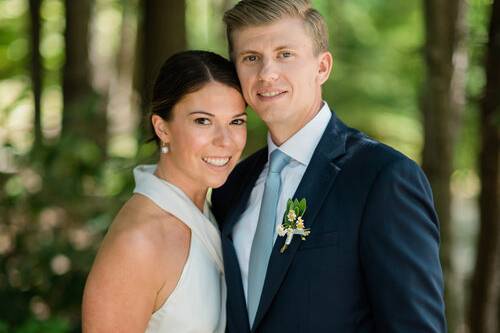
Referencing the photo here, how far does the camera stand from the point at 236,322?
318 centimetres

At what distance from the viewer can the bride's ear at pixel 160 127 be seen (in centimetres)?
348

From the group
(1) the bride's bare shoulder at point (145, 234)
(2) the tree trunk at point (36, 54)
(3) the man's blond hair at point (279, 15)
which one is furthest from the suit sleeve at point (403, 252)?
(2) the tree trunk at point (36, 54)

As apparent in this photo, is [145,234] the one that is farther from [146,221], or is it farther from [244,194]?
[244,194]

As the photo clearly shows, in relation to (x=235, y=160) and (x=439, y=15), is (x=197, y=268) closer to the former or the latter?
(x=235, y=160)

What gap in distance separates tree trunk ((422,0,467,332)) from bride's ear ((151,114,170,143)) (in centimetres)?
223

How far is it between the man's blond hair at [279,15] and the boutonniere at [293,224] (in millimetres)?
733

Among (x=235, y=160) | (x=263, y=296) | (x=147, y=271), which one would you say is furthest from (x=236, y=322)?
(x=235, y=160)

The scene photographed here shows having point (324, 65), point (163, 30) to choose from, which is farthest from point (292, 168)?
point (163, 30)

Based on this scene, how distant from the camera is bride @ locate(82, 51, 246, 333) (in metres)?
3.17

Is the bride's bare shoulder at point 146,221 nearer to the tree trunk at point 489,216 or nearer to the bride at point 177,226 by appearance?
the bride at point 177,226

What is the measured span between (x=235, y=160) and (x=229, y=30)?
590 mm

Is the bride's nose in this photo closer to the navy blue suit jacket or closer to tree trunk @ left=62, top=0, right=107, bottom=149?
the navy blue suit jacket

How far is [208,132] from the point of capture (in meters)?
3.38

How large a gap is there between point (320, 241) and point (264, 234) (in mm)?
309
